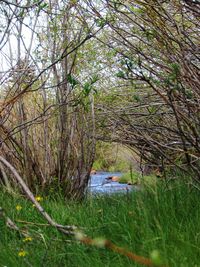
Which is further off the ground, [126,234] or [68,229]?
[68,229]

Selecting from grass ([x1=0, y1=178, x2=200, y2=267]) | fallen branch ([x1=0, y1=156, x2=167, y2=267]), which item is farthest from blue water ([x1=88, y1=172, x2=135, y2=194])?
fallen branch ([x1=0, y1=156, x2=167, y2=267])

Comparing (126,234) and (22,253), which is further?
(126,234)

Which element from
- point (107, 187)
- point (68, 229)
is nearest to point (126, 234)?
point (68, 229)

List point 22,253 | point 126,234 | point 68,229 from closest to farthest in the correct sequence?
point 68,229 → point 22,253 → point 126,234

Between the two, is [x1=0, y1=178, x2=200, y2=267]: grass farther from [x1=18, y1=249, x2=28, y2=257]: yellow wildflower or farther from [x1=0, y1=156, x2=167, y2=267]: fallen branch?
[x1=0, y1=156, x2=167, y2=267]: fallen branch

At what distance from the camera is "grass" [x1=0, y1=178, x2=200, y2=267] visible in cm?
270

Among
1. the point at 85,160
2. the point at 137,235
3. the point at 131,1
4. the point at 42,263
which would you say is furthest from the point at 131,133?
the point at 42,263

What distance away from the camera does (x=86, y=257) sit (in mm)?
2914

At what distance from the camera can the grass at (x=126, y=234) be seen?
270 cm

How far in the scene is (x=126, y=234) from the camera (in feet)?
10.3

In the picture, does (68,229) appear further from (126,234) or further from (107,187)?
(107,187)

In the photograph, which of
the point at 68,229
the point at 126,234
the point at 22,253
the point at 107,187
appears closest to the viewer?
the point at 68,229

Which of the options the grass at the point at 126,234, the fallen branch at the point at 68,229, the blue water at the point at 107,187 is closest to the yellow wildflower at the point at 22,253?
the grass at the point at 126,234

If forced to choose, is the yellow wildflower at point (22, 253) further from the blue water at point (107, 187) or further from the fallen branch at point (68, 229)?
the blue water at point (107, 187)
